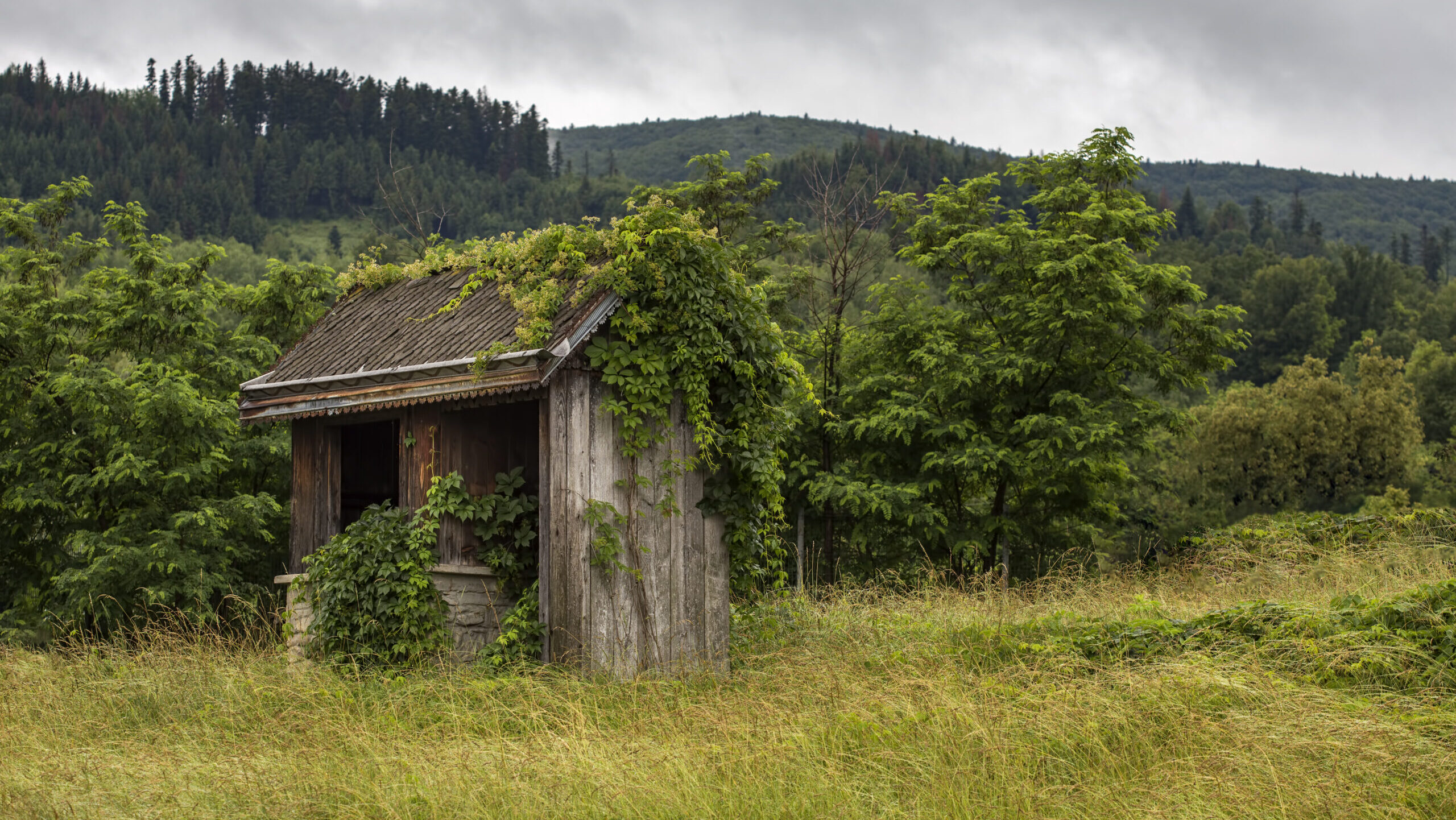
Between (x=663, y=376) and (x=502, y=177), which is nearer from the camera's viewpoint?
(x=663, y=376)

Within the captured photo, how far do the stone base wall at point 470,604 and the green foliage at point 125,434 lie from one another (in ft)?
16.8

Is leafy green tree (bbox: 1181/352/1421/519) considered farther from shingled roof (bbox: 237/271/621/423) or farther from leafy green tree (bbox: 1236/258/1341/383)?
leafy green tree (bbox: 1236/258/1341/383)

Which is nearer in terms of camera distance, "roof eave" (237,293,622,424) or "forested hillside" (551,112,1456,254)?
"roof eave" (237,293,622,424)

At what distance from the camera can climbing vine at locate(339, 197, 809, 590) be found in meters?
8.78

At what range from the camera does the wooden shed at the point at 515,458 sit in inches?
341

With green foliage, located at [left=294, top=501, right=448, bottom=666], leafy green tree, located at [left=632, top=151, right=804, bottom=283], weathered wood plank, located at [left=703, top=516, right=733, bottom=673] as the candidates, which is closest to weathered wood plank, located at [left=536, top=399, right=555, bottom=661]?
green foliage, located at [left=294, top=501, right=448, bottom=666]

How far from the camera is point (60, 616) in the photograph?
45.3 ft

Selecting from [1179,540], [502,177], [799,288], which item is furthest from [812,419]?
[502,177]

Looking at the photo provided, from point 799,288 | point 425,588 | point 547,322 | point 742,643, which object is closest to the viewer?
point 547,322

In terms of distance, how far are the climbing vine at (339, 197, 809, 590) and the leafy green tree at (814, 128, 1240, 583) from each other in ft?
25.5

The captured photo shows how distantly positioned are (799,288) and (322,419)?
11542mm

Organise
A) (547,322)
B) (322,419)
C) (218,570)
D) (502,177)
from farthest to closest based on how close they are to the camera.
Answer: (502,177)
(218,570)
(322,419)
(547,322)

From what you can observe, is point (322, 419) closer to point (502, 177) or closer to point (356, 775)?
point (356, 775)

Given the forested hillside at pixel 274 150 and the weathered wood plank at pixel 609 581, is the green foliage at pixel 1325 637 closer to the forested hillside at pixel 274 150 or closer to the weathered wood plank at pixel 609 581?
the weathered wood plank at pixel 609 581
